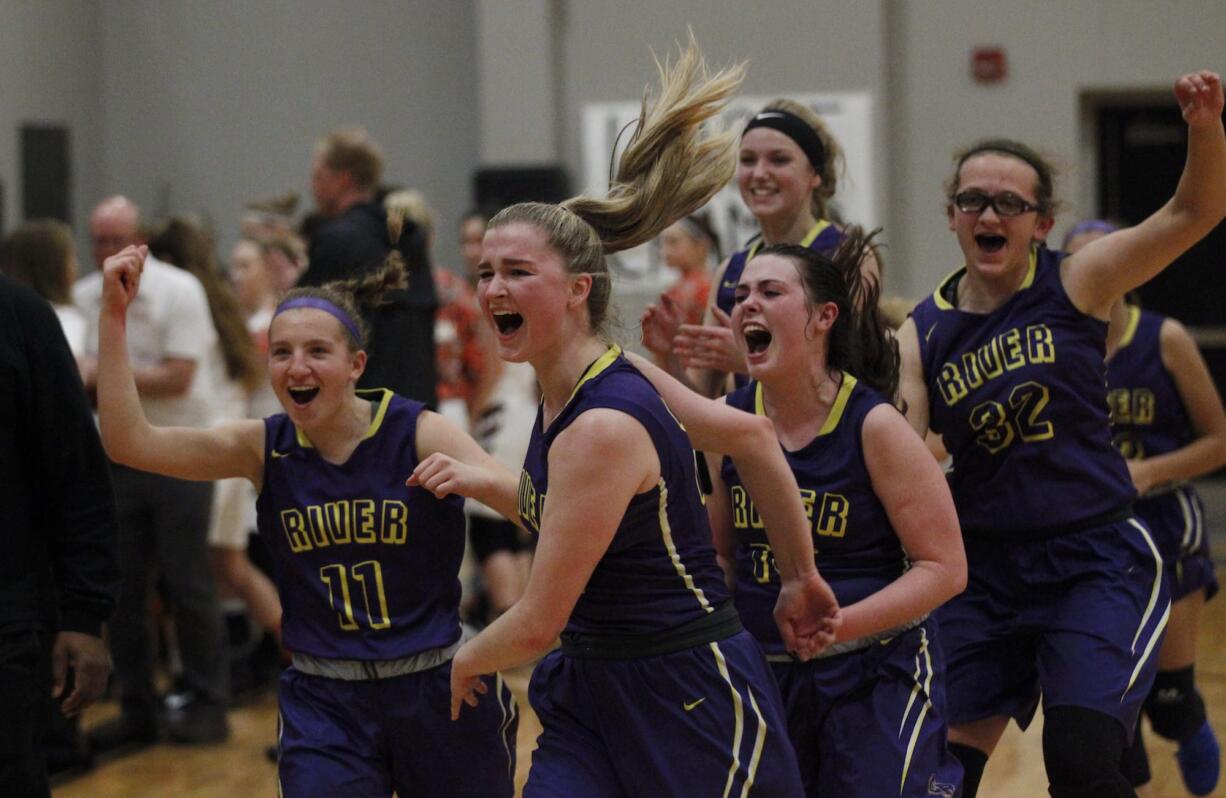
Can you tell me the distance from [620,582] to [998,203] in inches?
52.9

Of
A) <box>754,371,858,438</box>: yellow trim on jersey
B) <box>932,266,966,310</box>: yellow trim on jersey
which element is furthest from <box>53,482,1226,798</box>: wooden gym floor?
<box>754,371,858,438</box>: yellow trim on jersey

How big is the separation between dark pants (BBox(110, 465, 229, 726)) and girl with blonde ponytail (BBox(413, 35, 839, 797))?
351 cm

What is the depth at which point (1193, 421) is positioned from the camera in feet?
16.3

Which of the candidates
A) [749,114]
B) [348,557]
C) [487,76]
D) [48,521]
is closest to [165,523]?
[48,521]

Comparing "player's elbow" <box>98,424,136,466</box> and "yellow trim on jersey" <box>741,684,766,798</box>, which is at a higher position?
"player's elbow" <box>98,424,136,466</box>

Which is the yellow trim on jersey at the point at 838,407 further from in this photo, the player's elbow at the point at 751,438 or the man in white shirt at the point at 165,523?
the man in white shirt at the point at 165,523

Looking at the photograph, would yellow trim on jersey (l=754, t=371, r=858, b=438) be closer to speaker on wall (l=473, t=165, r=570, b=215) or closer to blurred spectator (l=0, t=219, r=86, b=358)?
blurred spectator (l=0, t=219, r=86, b=358)

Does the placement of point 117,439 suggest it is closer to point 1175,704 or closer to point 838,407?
point 838,407

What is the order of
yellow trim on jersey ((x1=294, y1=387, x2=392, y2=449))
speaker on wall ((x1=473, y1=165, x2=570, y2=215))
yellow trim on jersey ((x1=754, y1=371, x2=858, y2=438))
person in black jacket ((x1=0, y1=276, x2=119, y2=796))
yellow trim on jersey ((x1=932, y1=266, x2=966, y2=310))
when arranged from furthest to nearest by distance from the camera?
speaker on wall ((x1=473, y1=165, x2=570, y2=215))
yellow trim on jersey ((x1=932, y1=266, x2=966, y2=310))
yellow trim on jersey ((x1=294, y1=387, x2=392, y2=449))
person in black jacket ((x1=0, y1=276, x2=119, y2=796))
yellow trim on jersey ((x1=754, y1=371, x2=858, y2=438))

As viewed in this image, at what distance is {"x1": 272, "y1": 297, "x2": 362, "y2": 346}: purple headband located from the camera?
11.7 ft

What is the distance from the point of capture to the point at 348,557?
344 cm

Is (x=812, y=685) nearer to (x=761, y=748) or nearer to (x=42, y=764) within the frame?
(x=761, y=748)

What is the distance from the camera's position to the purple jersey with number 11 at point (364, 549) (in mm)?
3422

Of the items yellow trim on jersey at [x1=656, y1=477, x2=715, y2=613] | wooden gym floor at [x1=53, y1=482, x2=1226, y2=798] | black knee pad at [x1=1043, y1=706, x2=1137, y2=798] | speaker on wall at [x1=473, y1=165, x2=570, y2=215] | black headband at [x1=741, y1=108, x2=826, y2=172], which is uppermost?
speaker on wall at [x1=473, y1=165, x2=570, y2=215]
